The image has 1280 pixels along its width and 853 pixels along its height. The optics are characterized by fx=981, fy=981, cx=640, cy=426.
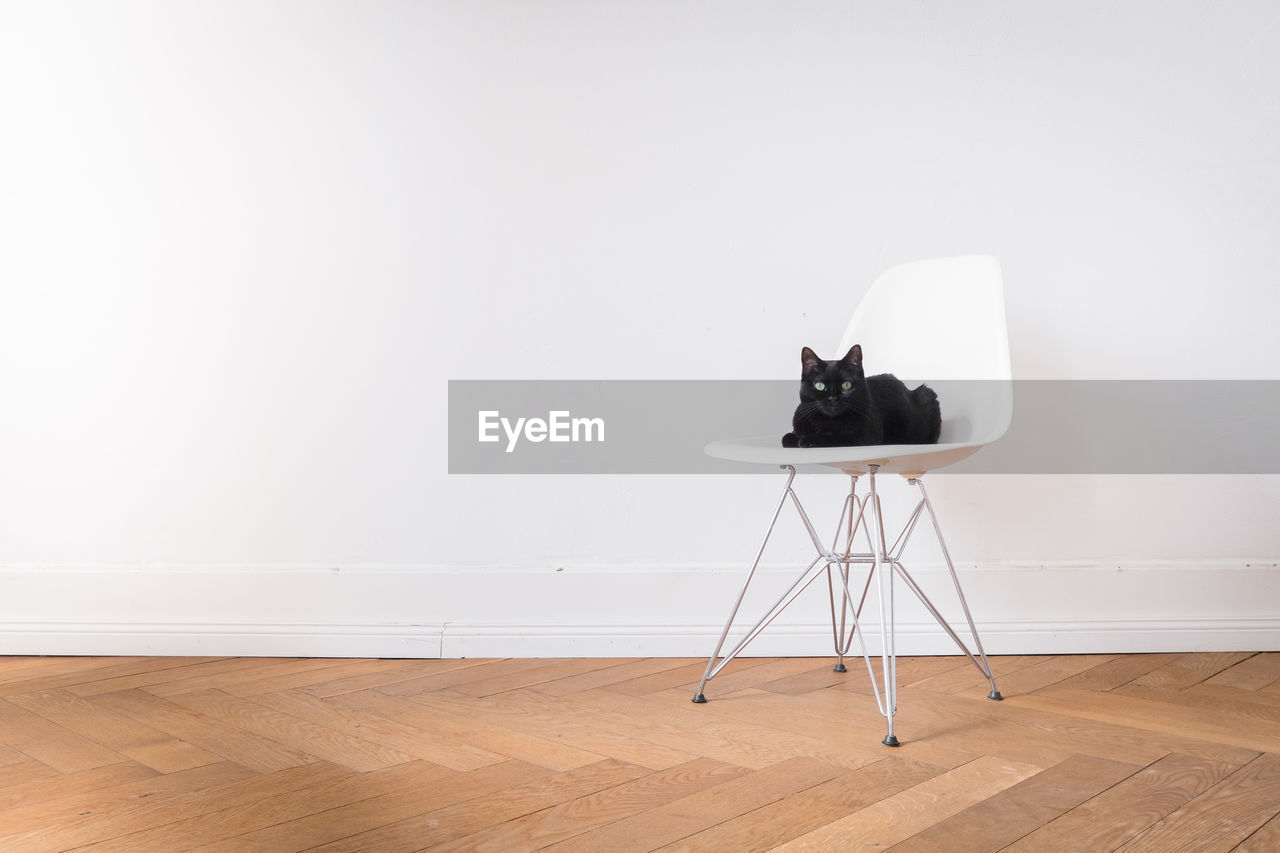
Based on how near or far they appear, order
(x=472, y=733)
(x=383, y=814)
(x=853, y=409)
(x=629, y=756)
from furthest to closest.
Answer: (x=853, y=409) < (x=472, y=733) < (x=629, y=756) < (x=383, y=814)

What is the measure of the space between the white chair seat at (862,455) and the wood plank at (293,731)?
28.8 inches

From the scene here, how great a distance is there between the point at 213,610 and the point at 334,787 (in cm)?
101

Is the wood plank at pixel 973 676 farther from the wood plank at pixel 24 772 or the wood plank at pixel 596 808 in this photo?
the wood plank at pixel 24 772

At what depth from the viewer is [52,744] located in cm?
153

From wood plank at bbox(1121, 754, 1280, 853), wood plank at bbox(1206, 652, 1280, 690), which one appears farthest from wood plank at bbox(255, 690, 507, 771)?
wood plank at bbox(1206, 652, 1280, 690)

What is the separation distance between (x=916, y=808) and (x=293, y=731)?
984mm

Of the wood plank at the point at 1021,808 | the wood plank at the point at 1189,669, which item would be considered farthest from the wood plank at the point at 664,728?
the wood plank at the point at 1189,669

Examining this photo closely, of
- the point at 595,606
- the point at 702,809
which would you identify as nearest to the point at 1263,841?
the point at 702,809

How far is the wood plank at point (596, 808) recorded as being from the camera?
1150 millimetres

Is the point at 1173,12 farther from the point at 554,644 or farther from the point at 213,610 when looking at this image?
the point at 213,610

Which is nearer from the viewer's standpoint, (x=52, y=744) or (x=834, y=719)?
(x=52, y=744)

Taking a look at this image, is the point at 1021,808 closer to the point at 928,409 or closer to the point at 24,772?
the point at 928,409

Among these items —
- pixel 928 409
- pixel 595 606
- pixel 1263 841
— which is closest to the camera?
pixel 1263 841

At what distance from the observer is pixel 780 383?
223 centimetres
